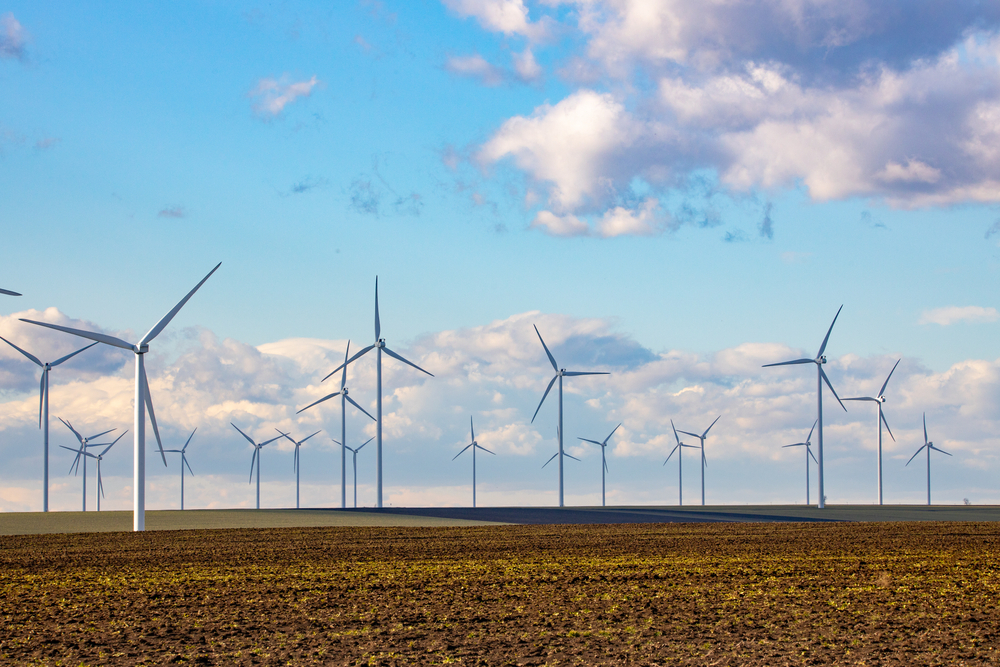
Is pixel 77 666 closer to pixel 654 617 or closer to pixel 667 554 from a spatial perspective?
pixel 654 617

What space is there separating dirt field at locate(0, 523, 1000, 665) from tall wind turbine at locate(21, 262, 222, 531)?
13.5m

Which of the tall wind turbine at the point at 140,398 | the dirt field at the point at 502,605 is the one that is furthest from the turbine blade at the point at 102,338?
the dirt field at the point at 502,605

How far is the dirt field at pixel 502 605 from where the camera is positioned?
59.6ft

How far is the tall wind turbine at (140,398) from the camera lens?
55.8m

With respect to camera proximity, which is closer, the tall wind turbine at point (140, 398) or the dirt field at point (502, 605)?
the dirt field at point (502, 605)

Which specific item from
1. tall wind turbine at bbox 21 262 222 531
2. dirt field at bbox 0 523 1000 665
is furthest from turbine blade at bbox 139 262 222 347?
dirt field at bbox 0 523 1000 665

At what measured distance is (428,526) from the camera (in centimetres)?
6050

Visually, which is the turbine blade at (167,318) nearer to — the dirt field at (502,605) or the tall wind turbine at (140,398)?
the tall wind turbine at (140,398)

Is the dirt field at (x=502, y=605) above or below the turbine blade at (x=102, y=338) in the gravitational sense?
below

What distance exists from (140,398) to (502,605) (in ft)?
126

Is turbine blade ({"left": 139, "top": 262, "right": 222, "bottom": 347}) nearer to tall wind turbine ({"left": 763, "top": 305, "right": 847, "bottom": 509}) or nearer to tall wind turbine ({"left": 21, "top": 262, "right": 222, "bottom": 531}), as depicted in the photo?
tall wind turbine ({"left": 21, "top": 262, "right": 222, "bottom": 531})

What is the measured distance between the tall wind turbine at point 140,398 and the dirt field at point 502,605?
13.5 meters

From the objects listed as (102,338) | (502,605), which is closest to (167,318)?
(102,338)

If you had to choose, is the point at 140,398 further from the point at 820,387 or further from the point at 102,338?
the point at 820,387
